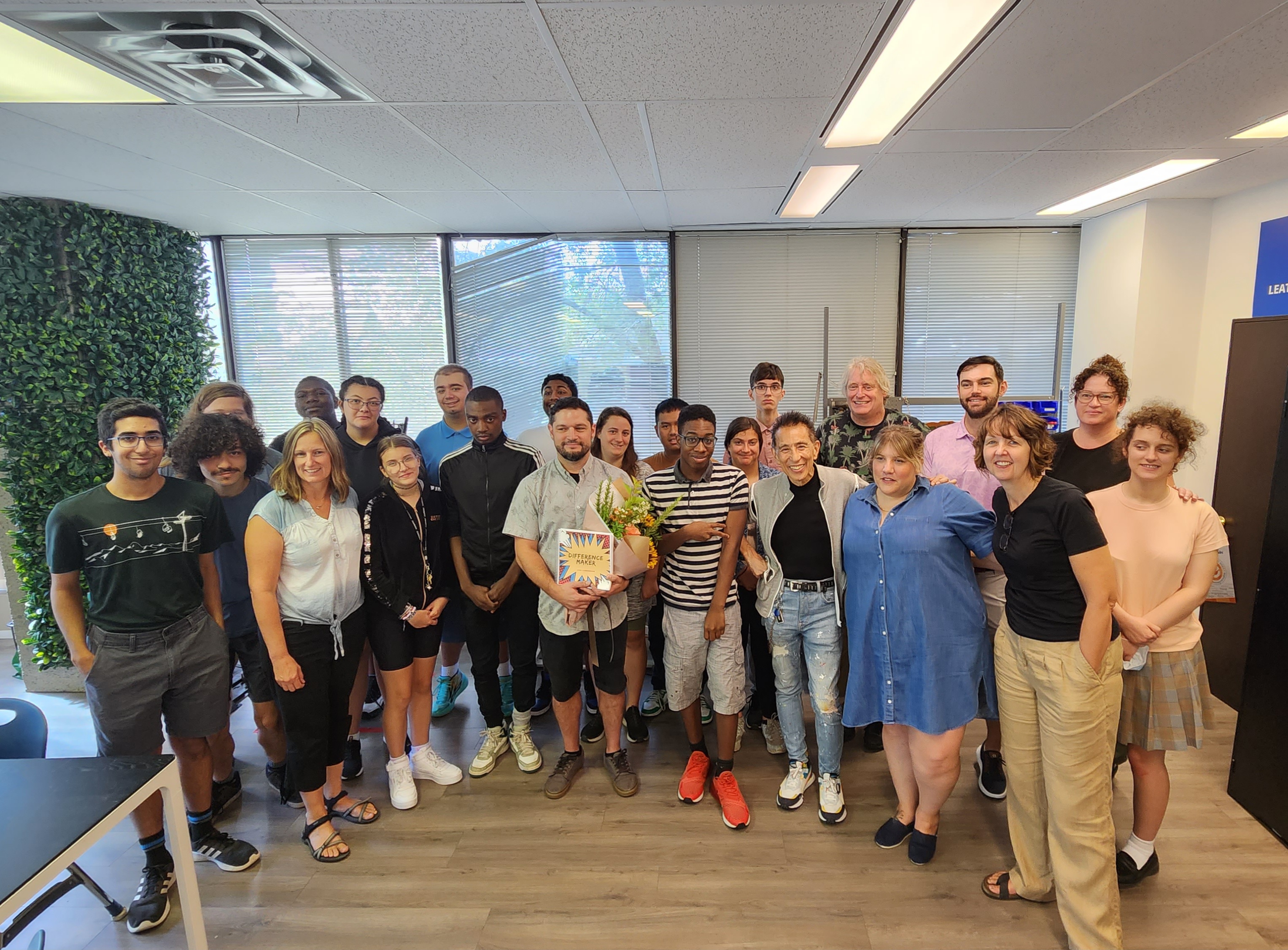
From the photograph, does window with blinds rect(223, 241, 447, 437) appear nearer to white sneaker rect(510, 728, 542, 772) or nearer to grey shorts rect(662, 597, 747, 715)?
white sneaker rect(510, 728, 542, 772)

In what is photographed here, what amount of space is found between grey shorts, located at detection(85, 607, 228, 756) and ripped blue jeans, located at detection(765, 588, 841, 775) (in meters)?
2.32

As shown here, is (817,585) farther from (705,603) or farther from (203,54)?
(203,54)

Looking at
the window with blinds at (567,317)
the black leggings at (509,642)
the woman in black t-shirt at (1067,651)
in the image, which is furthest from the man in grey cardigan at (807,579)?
the window with blinds at (567,317)

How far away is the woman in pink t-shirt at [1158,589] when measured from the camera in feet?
6.69

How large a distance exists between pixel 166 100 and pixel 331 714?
2675 millimetres

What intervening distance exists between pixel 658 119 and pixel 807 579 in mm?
2164

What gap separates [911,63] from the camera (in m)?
2.29

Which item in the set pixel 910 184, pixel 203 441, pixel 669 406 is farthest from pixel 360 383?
pixel 910 184

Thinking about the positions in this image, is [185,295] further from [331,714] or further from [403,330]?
[331,714]

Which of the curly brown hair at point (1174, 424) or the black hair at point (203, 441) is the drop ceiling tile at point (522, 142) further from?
the curly brown hair at point (1174, 424)

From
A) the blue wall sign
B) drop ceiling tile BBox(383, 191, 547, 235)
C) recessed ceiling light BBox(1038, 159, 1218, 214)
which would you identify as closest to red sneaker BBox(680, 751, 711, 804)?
drop ceiling tile BBox(383, 191, 547, 235)

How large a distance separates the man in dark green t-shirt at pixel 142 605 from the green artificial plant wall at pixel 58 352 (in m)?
2.18

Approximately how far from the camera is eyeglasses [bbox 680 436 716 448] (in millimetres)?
2543

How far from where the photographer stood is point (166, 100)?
8.20 ft
